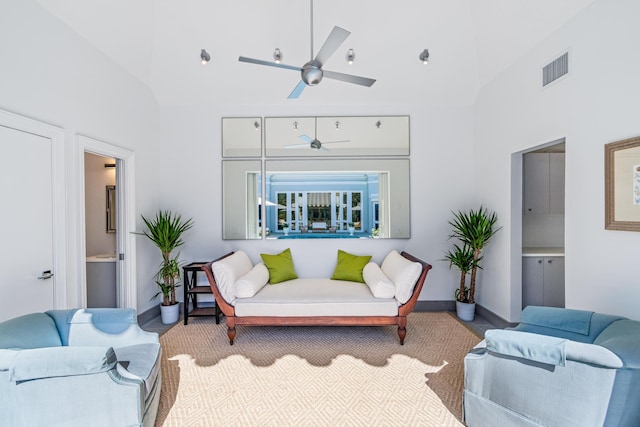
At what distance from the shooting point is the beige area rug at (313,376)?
2.05 metres

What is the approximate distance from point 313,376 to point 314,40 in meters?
3.72

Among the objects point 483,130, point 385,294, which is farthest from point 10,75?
point 483,130

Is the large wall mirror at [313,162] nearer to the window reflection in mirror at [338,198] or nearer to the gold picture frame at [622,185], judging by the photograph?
the window reflection in mirror at [338,198]

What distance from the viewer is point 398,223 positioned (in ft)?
13.9

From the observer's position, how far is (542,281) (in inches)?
138

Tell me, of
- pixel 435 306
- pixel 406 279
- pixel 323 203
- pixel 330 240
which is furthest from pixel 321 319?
pixel 435 306

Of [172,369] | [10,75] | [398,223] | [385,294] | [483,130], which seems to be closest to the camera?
[10,75]

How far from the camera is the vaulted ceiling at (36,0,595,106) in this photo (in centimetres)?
302

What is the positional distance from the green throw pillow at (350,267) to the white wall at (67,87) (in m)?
2.92

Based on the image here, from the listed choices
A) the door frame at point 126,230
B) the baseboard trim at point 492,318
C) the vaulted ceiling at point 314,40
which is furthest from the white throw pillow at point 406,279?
the door frame at point 126,230

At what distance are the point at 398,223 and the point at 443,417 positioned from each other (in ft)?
8.55

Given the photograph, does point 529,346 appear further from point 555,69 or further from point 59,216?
point 59,216

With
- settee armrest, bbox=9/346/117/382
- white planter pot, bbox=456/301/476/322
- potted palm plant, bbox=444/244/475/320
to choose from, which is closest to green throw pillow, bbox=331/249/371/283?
potted palm plant, bbox=444/244/475/320

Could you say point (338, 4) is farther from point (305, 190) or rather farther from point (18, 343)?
point (18, 343)
